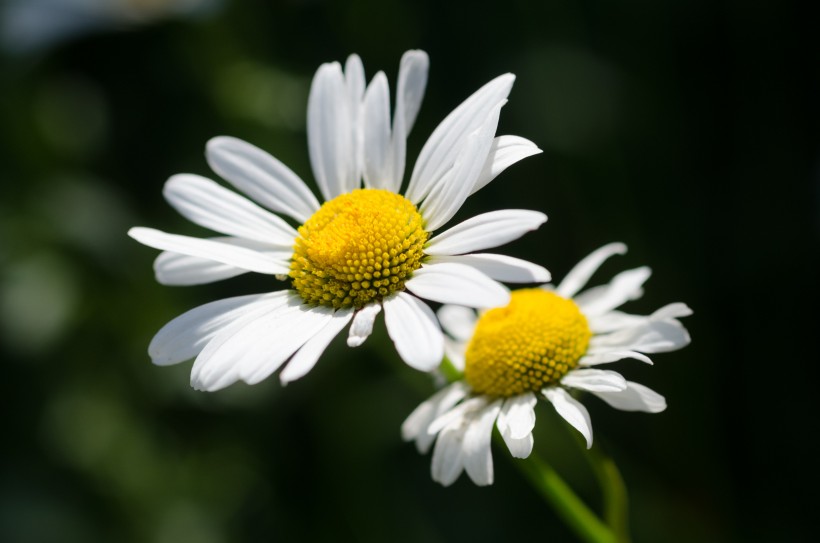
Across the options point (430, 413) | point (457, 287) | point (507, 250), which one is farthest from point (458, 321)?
point (507, 250)

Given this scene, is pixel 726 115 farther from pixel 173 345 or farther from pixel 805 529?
pixel 173 345

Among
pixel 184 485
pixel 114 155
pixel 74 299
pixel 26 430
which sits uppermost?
pixel 114 155

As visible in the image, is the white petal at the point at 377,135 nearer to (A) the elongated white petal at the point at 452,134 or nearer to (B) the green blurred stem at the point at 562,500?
(A) the elongated white petal at the point at 452,134

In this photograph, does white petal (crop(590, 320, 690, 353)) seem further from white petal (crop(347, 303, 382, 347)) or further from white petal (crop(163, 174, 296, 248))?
white petal (crop(163, 174, 296, 248))

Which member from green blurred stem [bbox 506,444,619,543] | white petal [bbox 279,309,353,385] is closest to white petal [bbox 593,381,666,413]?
green blurred stem [bbox 506,444,619,543]

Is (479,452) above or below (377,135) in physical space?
below

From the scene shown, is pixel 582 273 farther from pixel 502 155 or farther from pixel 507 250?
pixel 507 250

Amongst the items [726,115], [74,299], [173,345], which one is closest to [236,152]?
[173,345]
